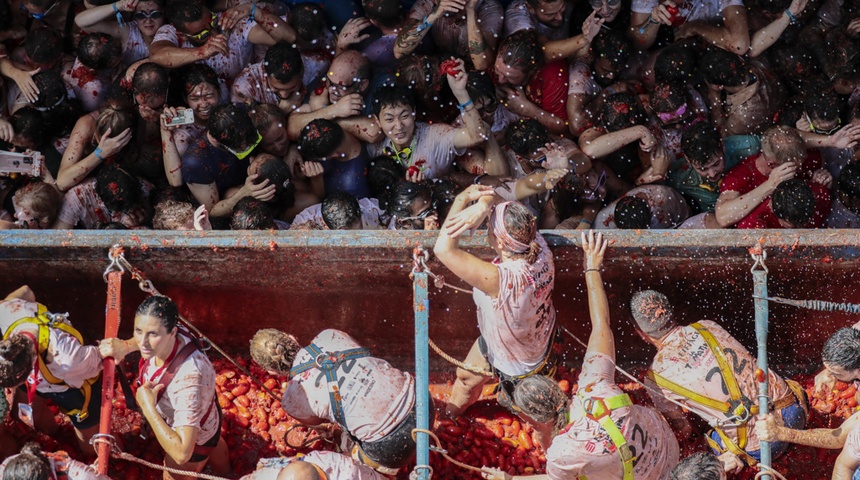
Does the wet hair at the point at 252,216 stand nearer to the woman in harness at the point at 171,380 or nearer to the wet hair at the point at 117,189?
the wet hair at the point at 117,189

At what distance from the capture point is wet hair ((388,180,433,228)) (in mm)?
7590

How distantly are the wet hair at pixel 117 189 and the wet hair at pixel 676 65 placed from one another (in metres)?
4.07

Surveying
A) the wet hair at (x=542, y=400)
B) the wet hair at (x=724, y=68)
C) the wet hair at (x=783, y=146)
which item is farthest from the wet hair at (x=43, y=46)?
the wet hair at (x=783, y=146)

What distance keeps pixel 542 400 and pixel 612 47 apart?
343 cm

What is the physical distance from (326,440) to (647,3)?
416 cm

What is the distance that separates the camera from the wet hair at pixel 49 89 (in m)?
8.67

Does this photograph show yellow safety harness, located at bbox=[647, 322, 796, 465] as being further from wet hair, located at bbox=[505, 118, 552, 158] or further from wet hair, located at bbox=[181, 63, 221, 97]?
wet hair, located at bbox=[181, 63, 221, 97]

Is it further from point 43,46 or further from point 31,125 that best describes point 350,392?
point 43,46

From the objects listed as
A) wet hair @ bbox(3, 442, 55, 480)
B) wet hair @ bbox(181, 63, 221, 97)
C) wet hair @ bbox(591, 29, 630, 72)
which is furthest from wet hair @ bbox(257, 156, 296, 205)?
wet hair @ bbox(3, 442, 55, 480)

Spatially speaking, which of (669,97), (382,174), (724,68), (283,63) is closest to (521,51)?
(669,97)

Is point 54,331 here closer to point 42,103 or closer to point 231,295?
point 231,295

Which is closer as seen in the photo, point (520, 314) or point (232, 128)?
point (520, 314)

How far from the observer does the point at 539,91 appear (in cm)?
863

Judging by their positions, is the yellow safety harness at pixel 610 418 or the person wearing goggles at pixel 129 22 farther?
the person wearing goggles at pixel 129 22
